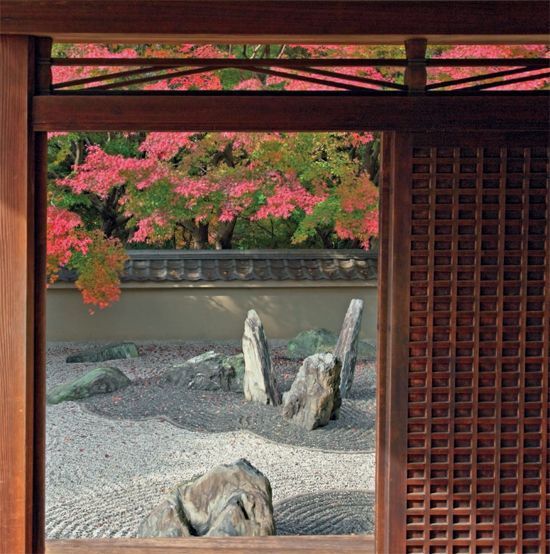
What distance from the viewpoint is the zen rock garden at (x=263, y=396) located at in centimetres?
633

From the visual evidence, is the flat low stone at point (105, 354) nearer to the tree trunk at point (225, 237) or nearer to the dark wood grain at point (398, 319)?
the tree trunk at point (225, 237)

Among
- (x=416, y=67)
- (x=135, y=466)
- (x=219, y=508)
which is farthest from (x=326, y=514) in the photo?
(x=416, y=67)

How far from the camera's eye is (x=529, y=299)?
3.10 metres

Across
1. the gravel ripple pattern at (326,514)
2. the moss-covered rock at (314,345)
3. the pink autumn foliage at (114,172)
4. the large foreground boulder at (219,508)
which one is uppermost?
the pink autumn foliage at (114,172)

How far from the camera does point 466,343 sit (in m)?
3.09

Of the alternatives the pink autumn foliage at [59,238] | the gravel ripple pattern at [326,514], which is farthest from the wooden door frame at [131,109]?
the pink autumn foliage at [59,238]

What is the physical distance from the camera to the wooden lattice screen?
3055 mm

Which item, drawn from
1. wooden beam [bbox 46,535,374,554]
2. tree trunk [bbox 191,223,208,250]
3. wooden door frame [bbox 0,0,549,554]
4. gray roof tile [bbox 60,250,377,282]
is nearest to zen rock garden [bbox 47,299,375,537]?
gray roof tile [bbox 60,250,377,282]

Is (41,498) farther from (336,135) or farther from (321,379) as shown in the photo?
(336,135)

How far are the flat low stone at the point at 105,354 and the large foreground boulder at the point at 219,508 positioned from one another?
510 cm

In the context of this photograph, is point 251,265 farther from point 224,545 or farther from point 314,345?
point 224,545

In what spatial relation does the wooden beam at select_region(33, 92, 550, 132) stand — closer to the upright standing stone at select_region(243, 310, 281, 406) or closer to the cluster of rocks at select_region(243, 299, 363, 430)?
the cluster of rocks at select_region(243, 299, 363, 430)

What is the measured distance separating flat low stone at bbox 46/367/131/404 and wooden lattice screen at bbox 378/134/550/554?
223 inches

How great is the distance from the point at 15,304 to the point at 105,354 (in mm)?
6827
